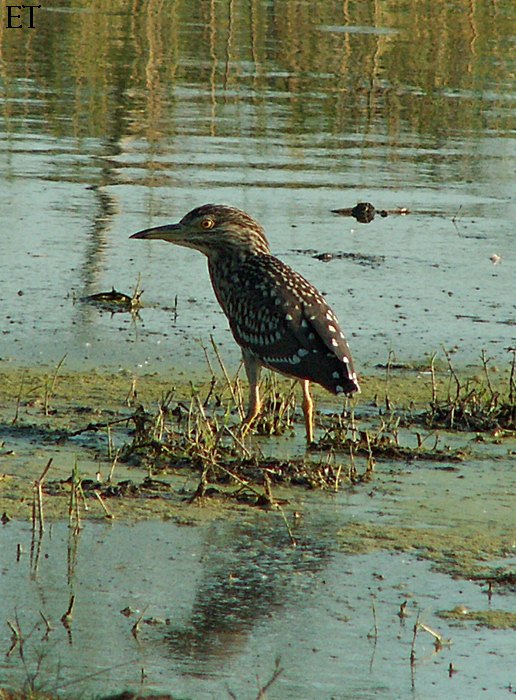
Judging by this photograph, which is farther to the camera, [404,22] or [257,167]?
[404,22]

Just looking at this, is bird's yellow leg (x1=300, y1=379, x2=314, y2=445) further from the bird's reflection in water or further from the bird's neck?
the bird's reflection in water

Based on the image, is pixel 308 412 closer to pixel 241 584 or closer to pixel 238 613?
pixel 241 584

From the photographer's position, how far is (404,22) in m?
24.5

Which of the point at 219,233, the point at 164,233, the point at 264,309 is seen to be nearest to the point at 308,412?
the point at 264,309

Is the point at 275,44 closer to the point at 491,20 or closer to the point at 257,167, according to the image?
the point at 491,20

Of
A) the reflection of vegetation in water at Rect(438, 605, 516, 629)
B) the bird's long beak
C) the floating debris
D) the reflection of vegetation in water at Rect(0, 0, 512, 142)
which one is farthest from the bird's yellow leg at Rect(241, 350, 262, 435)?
the reflection of vegetation in water at Rect(0, 0, 512, 142)

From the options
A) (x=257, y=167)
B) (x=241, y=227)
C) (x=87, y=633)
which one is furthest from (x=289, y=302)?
(x=257, y=167)

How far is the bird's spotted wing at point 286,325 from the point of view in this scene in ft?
24.6

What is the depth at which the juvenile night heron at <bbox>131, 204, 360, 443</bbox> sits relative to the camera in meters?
7.54

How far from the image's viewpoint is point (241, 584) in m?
5.70

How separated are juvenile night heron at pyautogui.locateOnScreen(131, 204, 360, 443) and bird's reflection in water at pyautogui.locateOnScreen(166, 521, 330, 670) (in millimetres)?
1282

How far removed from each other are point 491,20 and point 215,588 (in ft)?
65.7

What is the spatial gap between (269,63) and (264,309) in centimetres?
1247

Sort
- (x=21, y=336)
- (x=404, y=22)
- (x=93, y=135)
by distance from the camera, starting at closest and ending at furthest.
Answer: (x=21, y=336), (x=93, y=135), (x=404, y=22)
